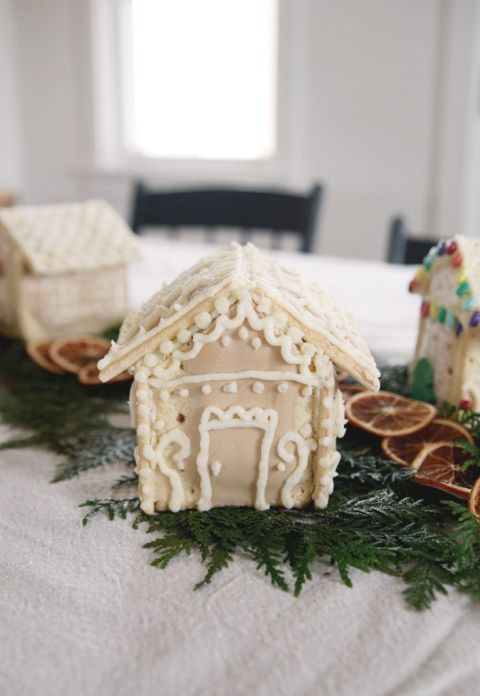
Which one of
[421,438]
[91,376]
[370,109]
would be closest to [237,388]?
[421,438]

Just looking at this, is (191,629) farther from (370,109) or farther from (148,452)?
(370,109)

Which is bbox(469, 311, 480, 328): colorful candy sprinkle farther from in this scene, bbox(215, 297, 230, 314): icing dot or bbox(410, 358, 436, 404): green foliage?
bbox(215, 297, 230, 314): icing dot

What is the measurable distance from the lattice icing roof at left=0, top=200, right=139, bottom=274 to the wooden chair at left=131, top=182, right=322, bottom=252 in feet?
3.11

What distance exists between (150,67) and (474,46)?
165 centimetres

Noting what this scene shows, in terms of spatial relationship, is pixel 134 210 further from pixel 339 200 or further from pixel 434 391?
pixel 434 391

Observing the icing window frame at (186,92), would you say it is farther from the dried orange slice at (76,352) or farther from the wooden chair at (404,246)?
the dried orange slice at (76,352)

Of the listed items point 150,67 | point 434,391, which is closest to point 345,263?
point 434,391

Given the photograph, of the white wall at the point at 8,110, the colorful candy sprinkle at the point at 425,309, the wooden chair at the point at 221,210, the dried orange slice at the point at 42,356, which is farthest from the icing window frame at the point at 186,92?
the colorful candy sprinkle at the point at 425,309

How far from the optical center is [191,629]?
1.75ft

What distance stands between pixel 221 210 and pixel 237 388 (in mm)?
1619

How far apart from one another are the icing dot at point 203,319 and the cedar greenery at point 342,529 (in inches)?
7.3

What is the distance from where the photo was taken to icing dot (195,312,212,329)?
63cm

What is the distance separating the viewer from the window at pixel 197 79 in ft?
10.6

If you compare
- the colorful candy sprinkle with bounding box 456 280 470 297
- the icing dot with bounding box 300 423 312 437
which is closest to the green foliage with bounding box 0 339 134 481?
the icing dot with bounding box 300 423 312 437
